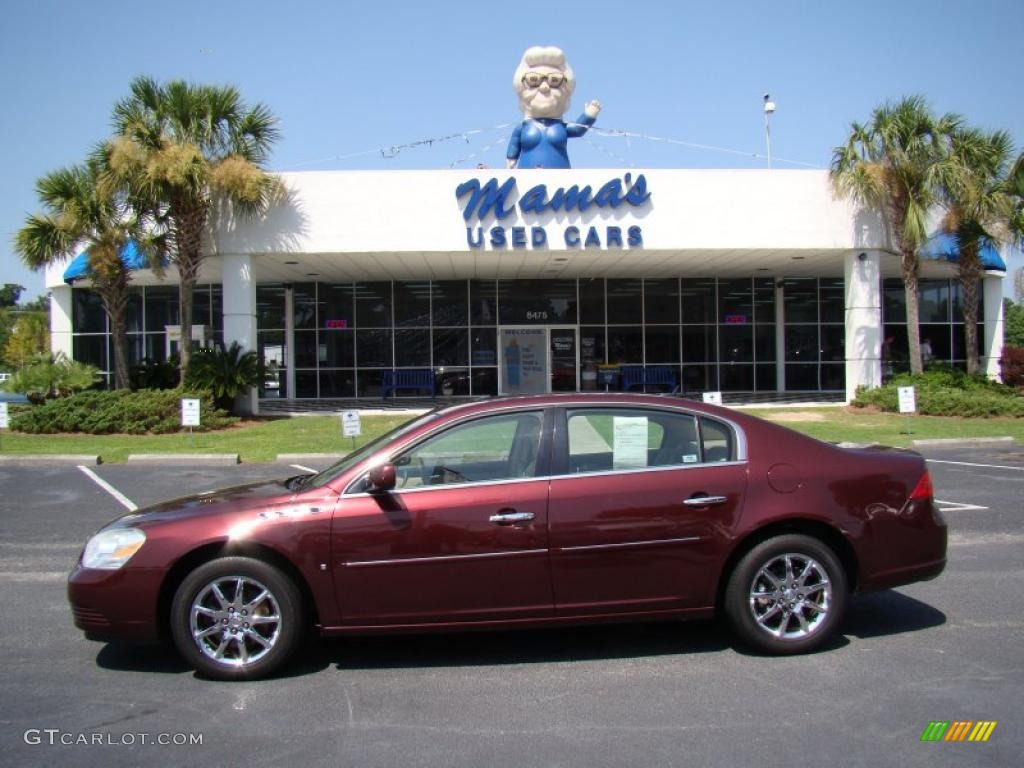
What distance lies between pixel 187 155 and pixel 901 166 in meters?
16.6

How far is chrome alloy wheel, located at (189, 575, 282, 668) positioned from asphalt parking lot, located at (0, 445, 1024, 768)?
0.59 ft

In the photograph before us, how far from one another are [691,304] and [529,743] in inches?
998

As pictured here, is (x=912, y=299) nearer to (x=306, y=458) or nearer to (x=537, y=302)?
(x=537, y=302)

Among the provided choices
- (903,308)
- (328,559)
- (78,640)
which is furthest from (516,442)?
(903,308)

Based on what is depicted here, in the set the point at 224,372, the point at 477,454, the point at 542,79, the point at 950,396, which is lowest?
the point at 950,396

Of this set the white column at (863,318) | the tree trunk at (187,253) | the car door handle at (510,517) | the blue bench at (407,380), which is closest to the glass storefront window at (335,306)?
the blue bench at (407,380)

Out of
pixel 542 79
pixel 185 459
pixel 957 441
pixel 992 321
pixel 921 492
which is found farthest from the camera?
pixel 992 321

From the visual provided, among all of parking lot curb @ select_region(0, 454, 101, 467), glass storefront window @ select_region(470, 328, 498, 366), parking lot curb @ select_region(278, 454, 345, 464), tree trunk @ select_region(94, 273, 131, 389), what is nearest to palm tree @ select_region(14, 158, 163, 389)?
tree trunk @ select_region(94, 273, 131, 389)

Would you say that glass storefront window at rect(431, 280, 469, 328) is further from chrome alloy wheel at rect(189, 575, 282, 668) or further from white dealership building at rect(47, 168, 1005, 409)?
chrome alloy wheel at rect(189, 575, 282, 668)

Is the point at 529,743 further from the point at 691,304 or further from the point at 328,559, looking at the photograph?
the point at 691,304

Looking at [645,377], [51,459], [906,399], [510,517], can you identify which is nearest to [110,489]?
[51,459]

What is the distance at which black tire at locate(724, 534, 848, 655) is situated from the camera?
14.9ft

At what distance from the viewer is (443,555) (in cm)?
434

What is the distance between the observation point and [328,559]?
4.32 meters
